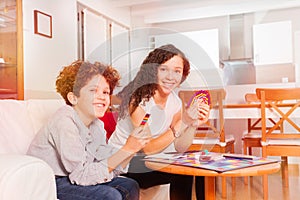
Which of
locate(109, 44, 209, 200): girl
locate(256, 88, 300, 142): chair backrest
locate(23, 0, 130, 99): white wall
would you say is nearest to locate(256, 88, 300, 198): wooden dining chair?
locate(256, 88, 300, 142): chair backrest

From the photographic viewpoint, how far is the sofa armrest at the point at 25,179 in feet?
2.37

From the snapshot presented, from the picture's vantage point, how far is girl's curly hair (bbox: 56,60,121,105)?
0.91 meters

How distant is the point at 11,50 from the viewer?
2.60 meters

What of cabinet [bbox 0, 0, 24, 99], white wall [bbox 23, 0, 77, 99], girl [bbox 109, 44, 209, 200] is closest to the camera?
girl [bbox 109, 44, 209, 200]

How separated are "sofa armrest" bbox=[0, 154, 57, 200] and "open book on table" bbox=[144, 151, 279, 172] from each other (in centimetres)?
45

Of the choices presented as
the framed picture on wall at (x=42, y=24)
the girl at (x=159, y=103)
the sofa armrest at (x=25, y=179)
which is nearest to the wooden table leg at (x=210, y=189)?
the girl at (x=159, y=103)

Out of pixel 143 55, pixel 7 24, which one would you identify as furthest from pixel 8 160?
pixel 7 24

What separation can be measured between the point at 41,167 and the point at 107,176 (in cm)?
28

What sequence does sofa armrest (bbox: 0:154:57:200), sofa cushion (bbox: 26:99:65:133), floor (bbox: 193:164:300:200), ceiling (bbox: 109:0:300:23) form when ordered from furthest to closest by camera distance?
ceiling (bbox: 109:0:300:23) < floor (bbox: 193:164:300:200) < sofa cushion (bbox: 26:99:65:133) < sofa armrest (bbox: 0:154:57:200)

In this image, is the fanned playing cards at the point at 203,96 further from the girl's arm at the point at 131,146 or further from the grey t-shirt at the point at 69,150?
the grey t-shirt at the point at 69,150

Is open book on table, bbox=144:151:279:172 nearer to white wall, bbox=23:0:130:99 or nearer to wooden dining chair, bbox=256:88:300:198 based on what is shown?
wooden dining chair, bbox=256:88:300:198

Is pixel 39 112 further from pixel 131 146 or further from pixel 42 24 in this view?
pixel 42 24

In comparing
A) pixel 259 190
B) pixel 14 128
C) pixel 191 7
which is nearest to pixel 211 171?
pixel 14 128

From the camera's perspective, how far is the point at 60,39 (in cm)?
316
